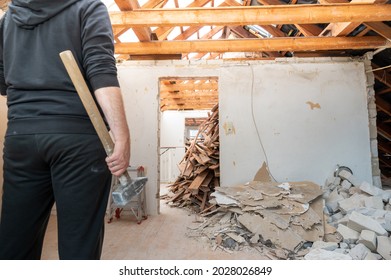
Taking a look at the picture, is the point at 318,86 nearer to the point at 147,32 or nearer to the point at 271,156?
the point at 271,156

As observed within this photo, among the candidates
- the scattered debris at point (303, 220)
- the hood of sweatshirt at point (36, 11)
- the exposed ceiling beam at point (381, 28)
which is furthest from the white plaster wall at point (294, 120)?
the hood of sweatshirt at point (36, 11)

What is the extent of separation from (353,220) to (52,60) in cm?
323

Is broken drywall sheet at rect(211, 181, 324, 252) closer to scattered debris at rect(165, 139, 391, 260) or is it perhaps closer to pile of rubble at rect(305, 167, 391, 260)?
scattered debris at rect(165, 139, 391, 260)

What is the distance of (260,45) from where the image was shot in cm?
417

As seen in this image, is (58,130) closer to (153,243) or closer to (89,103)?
(89,103)

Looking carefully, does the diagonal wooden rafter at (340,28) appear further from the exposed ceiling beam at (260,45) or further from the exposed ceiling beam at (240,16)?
the exposed ceiling beam at (240,16)

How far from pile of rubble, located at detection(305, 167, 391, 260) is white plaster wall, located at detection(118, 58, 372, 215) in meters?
0.47

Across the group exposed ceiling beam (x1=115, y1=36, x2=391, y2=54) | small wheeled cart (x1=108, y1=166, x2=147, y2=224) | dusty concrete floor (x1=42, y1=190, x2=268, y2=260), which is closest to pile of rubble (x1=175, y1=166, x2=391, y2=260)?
dusty concrete floor (x1=42, y1=190, x2=268, y2=260)

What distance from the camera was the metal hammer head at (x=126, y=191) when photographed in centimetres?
103

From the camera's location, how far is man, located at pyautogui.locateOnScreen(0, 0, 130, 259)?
0.98 meters
